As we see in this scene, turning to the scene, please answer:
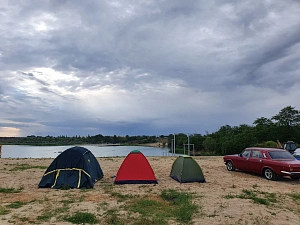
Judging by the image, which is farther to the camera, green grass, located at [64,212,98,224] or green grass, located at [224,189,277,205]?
green grass, located at [224,189,277,205]

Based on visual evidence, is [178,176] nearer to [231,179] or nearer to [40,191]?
[231,179]

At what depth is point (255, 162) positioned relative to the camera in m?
12.6

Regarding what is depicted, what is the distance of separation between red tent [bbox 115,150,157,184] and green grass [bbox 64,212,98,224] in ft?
14.9

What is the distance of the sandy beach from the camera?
609 centimetres

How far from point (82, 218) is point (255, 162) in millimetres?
9276

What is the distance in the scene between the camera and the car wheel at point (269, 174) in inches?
458

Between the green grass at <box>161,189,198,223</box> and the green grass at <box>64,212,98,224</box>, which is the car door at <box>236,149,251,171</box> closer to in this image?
the green grass at <box>161,189,198,223</box>

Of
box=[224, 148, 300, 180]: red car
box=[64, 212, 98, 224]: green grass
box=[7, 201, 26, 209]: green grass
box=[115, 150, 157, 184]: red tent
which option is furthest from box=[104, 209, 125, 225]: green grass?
box=[224, 148, 300, 180]: red car

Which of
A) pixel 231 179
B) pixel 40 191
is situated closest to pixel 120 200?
pixel 40 191

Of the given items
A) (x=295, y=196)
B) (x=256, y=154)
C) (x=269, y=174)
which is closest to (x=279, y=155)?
(x=269, y=174)

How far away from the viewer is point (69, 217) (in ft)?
20.1

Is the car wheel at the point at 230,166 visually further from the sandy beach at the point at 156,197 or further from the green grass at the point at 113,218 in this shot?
the green grass at the point at 113,218

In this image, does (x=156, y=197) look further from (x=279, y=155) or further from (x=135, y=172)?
(x=279, y=155)

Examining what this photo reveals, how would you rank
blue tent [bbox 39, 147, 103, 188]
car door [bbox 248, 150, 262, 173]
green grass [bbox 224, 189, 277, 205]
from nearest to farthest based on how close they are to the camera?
green grass [bbox 224, 189, 277, 205] → blue tent [bbox 39, 147, 103, 188] → car door [bbox 248, 150, 262, 173]
